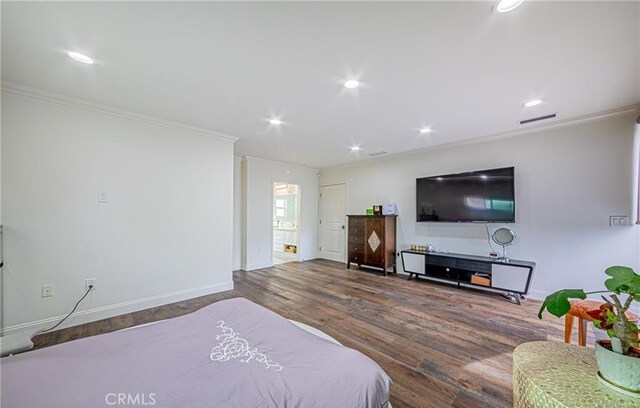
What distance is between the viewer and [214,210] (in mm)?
3770

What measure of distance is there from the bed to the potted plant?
822 mm

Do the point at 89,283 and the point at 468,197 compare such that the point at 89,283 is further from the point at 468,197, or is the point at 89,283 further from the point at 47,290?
the point at 468,197

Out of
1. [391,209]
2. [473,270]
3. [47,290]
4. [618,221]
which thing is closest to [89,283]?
[47,290]

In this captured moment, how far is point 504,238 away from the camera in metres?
3.71

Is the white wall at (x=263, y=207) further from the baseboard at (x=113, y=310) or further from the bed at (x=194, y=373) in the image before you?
the bed at (x=194, y=373)

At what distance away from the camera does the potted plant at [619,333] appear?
0.86m

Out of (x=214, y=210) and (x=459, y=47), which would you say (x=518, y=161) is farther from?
(x=214, y=210)

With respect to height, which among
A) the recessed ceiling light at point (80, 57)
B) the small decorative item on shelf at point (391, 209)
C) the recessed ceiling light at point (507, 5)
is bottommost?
the small decorative item on shelf at point (391, 209)

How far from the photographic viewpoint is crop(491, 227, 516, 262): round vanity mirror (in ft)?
12.0

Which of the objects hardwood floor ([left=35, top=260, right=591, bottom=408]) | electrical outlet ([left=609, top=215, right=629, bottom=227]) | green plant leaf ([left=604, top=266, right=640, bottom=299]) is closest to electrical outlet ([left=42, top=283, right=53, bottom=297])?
hardwood floor ([left=35, top=260, right=591, bottom=408])

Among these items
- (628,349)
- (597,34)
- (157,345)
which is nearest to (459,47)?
(597,34)

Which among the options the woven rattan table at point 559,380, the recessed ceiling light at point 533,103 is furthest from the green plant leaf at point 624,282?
the recessed ceiling light at point 533,103

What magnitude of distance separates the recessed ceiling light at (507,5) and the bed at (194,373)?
2133mm

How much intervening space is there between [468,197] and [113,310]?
17.0 ft
